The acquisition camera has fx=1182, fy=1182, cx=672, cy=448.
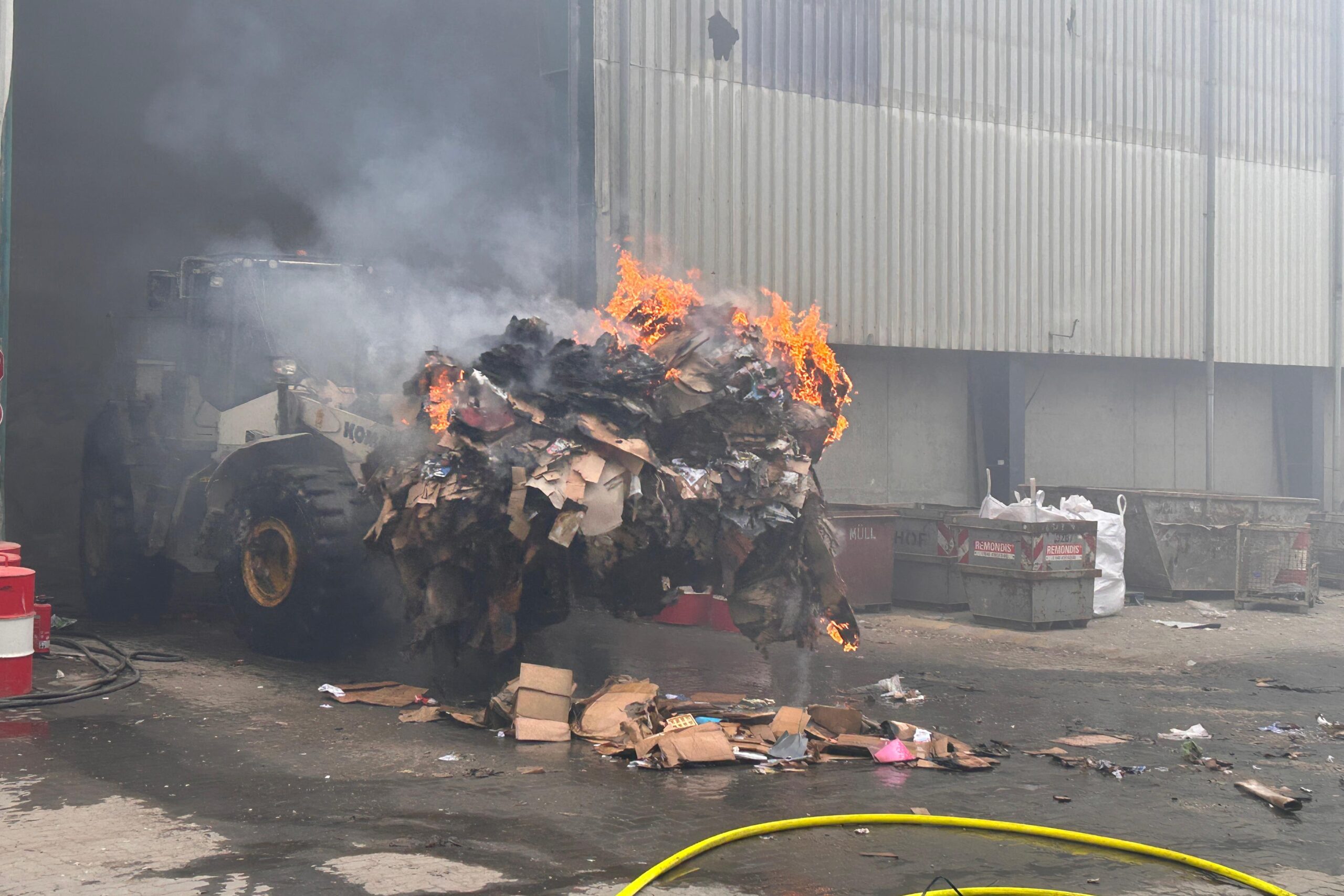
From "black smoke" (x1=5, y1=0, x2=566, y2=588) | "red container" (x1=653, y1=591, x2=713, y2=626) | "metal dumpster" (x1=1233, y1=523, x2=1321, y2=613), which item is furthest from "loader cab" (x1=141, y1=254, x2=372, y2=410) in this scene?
"metal dumpster" (x1=1233, y1=523, x2=1321, y2=613)

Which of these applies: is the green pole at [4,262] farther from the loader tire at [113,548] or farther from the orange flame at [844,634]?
the orange flame at [844,634]

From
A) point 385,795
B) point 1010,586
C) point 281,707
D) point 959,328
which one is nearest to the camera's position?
point 385,795

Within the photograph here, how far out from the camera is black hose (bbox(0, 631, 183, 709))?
7.59 metres

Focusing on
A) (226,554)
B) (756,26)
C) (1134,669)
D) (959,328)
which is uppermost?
(756,26)

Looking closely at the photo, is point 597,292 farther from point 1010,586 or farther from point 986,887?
point 986,887

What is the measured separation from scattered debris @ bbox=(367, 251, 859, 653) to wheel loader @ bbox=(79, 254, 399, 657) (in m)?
0.98

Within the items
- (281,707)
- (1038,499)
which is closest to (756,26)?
(1038,499)

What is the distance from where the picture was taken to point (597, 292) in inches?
539

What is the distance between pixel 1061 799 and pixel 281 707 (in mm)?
4890

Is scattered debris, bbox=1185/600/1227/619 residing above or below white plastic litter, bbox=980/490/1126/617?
below

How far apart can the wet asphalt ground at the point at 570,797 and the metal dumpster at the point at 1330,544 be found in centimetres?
788

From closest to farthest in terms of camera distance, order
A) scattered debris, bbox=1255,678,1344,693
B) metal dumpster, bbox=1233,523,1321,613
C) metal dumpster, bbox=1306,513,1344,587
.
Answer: scattered debris, bbox=1255,678,1344,693
metal dumpster, bbox=1233,523,1321,613
metal dumpster, bbox=1306,513,1344,587

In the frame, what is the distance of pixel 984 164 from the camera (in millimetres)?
16750

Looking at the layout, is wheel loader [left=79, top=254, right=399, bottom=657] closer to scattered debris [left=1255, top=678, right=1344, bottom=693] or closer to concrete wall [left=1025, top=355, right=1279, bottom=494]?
scattered debris [left=1255, top=678, right=1344, bottom=693]
